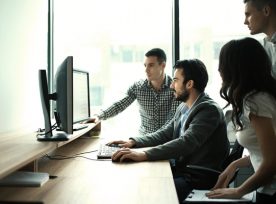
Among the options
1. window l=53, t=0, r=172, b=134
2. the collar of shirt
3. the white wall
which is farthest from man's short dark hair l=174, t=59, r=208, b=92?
window l=53, t=0, r=172, b=134

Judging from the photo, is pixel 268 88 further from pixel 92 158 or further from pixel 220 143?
pixel 92 158

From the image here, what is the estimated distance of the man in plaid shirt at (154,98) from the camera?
3141 mm

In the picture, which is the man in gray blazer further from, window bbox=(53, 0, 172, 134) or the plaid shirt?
window bbox=(53, 0, 172, 134)

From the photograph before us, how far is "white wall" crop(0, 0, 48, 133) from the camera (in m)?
2.56

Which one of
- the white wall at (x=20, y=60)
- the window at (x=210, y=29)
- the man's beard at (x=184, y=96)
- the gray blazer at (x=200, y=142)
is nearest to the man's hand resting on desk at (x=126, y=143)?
the gray blazer at (x=200, y=142)

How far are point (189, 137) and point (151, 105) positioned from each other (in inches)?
49.6

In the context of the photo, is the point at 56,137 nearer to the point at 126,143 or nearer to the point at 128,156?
the point at 128,156

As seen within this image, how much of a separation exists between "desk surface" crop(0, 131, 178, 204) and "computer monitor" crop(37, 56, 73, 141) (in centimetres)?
17

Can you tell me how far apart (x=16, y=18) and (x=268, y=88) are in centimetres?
210

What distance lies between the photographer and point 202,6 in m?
3.59

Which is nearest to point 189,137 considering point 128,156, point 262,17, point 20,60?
point 128,156

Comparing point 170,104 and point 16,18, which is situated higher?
point 16,18

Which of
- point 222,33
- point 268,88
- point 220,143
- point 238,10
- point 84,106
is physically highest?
point 238,10

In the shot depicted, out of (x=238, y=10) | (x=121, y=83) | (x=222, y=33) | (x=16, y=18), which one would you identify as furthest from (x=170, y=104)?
(x=16, y=18)
